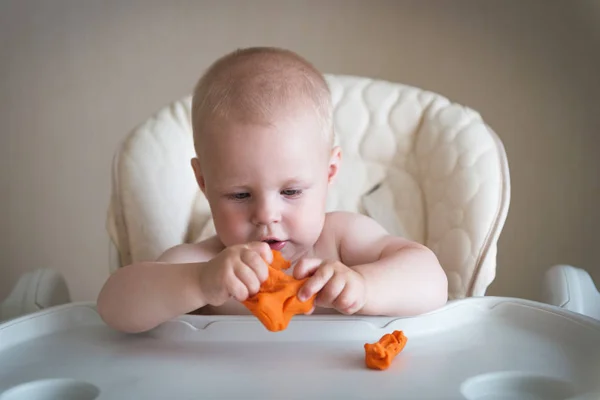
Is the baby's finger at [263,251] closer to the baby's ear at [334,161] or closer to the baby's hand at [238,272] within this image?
the baby's hand at [238,272]

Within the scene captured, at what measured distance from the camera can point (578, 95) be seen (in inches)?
60.6

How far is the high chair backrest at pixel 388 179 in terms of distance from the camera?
3.41ft

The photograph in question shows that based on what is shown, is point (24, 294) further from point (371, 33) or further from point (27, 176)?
point (371, 33)

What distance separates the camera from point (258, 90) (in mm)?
836

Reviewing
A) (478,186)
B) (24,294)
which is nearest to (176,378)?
(24,294)

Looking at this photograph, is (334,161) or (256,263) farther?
(334,161)

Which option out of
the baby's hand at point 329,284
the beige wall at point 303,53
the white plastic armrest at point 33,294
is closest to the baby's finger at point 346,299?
the baby's hand at point 329,284

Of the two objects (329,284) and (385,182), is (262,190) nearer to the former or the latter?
(329,284)

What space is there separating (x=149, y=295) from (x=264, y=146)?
0.21 m

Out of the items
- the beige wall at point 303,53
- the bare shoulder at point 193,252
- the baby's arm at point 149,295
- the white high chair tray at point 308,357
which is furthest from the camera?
the beige wall at point 303,53

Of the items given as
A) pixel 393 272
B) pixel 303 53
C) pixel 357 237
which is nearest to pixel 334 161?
pixel 357 237

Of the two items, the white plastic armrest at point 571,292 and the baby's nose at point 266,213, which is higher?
the baby's nose at point 266,213

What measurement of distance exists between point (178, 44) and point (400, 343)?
45.6 inches

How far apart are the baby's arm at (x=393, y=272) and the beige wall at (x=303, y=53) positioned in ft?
2.46
